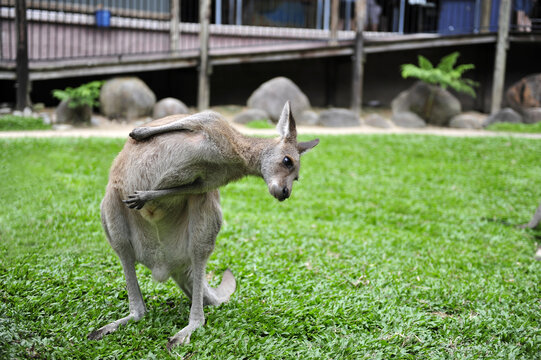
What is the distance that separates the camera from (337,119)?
15.8 m

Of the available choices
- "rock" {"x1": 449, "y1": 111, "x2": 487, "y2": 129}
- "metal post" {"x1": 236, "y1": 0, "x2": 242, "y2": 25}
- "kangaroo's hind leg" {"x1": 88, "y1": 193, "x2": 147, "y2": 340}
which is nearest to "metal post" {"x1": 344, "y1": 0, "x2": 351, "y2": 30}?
"metal post" {"x1": 236, "y1": 0, "x2": 242, "y2": 25}

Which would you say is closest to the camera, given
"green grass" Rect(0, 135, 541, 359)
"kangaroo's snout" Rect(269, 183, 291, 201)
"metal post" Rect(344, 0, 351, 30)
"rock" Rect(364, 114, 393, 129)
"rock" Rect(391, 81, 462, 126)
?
"kangaroo's snout" Rect(269, 183, 291, 201)

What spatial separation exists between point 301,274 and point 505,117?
12726 millimetres

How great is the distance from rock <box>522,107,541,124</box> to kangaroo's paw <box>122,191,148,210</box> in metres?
15.4

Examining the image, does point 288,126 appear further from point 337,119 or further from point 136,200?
point 337,119

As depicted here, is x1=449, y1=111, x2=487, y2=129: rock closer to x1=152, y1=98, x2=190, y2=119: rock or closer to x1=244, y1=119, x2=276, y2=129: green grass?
x1=244, y1=119, x2=276, y2=129: green grass

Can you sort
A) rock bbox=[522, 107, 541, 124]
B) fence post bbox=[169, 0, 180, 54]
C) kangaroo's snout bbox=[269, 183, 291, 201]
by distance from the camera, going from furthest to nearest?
1. rock bbox=[522, 107, 541, 124]
2. fence post bbox=[169, 0, 180, 54]
3. kangaroo's snout bbox=[269, 183, 291, 201]

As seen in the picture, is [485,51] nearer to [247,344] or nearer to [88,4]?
[88,4]

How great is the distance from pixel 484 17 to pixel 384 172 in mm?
10761

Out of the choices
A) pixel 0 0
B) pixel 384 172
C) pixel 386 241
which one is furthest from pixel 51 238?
pixel 0 0

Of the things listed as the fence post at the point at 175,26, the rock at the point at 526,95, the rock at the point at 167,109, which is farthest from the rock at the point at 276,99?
the rock at the point at 526,95

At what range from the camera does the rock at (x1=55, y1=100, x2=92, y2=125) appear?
13.1 metres

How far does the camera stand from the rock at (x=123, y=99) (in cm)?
1405

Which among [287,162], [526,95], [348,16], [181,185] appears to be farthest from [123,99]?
[526,95]
